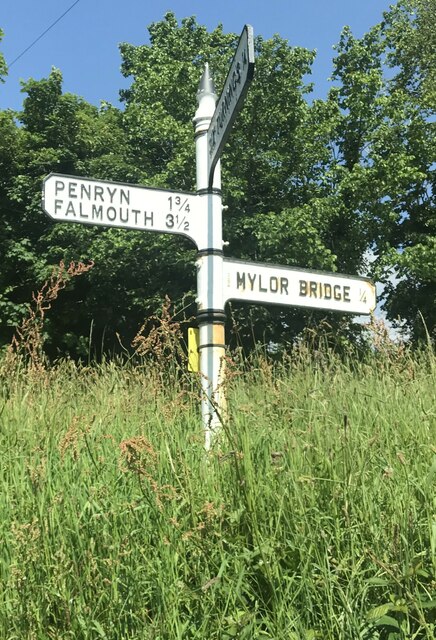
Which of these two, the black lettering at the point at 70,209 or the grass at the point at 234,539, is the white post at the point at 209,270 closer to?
the black lettering at the point at 70,209

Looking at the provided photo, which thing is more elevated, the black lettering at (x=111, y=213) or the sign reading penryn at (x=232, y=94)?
the sign reading penryn at (x=232, y=94)

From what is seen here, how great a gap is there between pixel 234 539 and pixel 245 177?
18532 mm

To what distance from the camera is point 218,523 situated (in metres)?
2.37

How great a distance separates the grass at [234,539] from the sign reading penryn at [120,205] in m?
1.63

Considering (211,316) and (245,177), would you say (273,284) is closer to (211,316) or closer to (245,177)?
(211,316)

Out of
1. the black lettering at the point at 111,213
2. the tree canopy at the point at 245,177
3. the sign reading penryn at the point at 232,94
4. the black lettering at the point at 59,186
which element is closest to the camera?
the sign reading penryn at the point at 232,94

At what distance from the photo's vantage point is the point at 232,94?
340 cm

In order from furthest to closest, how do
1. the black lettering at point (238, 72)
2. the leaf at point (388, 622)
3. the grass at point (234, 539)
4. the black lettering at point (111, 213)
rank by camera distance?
the black lettering at point (111, 213) < the black lettering at point (238, 72) < the grass at point (234, 539) < the leaf at point (388, 622)

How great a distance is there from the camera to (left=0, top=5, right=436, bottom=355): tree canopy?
18.4 meters

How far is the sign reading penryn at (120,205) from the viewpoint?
4.03 m

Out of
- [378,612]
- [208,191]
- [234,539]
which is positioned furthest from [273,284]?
[378,612]

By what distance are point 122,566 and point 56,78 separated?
20737mm

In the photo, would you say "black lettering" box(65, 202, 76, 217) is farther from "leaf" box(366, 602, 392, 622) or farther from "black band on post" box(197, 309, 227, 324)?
"leaf" box(366, 602, 392, 622)

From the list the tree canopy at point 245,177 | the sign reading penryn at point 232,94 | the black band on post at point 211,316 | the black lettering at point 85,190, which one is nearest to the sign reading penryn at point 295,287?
the black band on post at point 211,316
